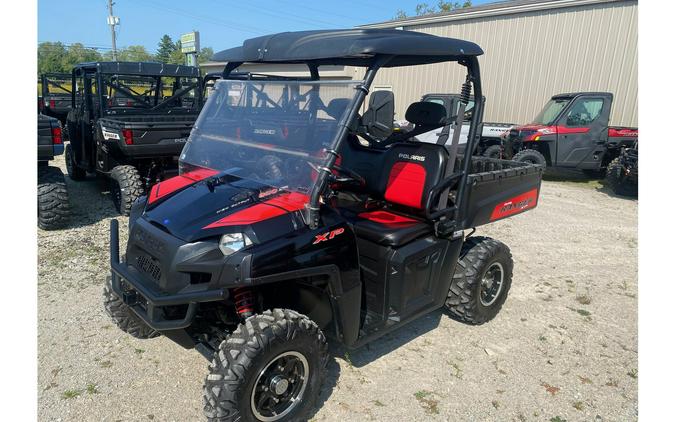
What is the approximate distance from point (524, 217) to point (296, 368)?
18.8 ft

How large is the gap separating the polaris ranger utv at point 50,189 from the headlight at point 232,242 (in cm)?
441

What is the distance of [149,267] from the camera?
8.23 feet

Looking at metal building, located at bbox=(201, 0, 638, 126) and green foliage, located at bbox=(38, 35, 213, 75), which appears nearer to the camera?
metal building, located at bbox=(201, 0, 638, 126)

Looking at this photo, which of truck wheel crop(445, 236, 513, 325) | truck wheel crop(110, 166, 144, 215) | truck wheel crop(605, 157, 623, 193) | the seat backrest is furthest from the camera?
truck wheel crop(605, 157, 623, 193)

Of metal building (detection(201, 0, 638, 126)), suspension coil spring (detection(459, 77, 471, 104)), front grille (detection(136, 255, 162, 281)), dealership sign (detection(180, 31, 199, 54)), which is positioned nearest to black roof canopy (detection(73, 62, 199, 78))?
metal building (detection(201, 0, 638, 126))

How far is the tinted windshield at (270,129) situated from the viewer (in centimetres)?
255

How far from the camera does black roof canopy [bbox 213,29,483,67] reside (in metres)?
2.38

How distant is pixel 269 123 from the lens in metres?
2.82

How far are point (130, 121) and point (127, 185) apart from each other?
1220 mm

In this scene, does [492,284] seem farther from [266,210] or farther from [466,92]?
[266,210]

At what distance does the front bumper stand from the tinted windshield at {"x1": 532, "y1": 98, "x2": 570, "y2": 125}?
10073 millimetres

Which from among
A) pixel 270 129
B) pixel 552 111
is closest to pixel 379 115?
pixel 270 129

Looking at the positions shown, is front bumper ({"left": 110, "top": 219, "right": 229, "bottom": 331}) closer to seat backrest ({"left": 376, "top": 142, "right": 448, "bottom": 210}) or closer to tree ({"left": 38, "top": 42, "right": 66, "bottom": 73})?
seat backrest ({"left": 376, "top": 142, "right": 448, "bottom": 210})

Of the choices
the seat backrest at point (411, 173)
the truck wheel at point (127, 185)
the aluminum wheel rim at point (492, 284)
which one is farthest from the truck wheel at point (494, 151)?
the seat backrest at point (411, 173)
